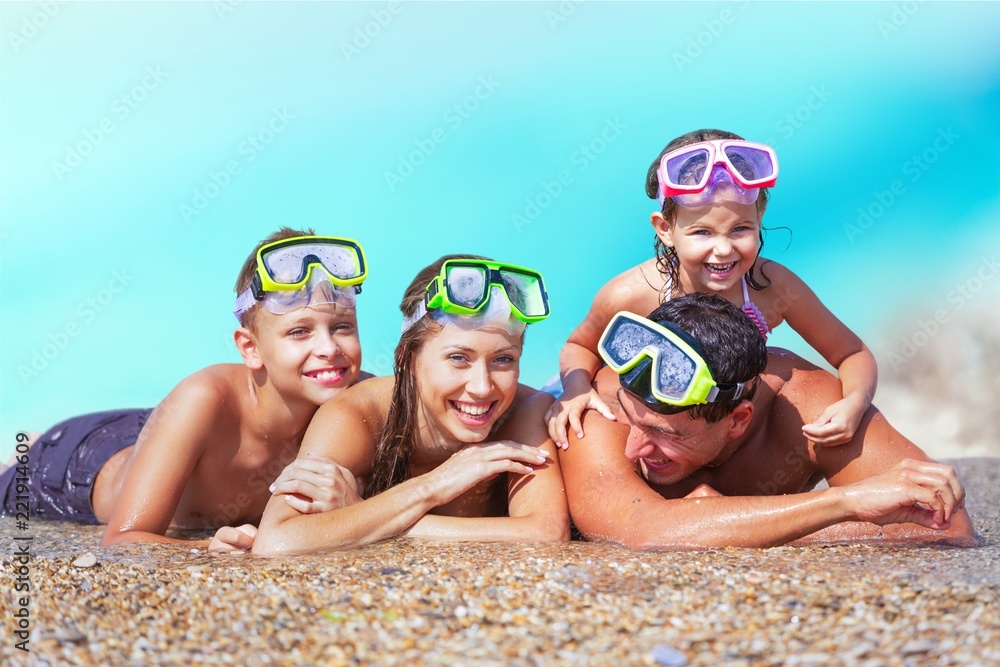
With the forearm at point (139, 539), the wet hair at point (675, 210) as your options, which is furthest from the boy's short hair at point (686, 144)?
the forearm at point (139, 539)

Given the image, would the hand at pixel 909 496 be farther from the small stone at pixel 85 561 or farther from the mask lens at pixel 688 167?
the small stone at pixel 85 561

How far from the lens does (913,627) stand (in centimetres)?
309

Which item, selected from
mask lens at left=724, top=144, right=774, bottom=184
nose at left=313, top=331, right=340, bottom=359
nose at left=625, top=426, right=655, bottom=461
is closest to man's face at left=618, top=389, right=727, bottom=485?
nose at left=625, top=426, right=655, bottom=461

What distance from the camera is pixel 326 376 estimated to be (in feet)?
19.0

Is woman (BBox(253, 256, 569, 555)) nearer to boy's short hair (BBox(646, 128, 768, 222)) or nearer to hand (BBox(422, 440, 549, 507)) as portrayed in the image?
hand (BBox(422, 440, 549, 507))

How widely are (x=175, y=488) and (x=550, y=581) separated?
111 inches

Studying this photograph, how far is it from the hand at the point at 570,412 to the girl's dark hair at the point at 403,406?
80cm

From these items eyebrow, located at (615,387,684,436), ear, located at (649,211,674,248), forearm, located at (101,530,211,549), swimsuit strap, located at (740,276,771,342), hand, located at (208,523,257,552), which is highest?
ear, located at (649,211,674,248)

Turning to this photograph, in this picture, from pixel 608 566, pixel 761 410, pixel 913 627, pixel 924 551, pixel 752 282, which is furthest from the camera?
pixel 752 282

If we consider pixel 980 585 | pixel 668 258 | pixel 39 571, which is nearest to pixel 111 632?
pixel 39 571

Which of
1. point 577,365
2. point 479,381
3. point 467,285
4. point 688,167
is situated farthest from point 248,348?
point 688,167

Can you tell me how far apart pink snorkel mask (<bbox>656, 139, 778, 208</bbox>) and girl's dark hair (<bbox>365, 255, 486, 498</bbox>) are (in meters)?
1.42

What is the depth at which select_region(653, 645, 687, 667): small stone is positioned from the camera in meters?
2.90

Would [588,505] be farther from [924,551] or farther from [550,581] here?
[924,551]
